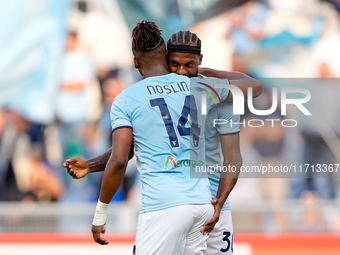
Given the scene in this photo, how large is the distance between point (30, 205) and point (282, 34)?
18.5 feet

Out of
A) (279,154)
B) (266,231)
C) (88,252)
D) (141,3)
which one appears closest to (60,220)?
(88,252)

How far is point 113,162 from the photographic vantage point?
9.48 ft

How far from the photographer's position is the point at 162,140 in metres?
2.93

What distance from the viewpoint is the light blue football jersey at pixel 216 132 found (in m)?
3.41

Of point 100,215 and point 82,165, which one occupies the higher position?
point 82,165

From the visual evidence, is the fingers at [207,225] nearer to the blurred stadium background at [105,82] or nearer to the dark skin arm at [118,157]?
the dark skin arm at [118,157]

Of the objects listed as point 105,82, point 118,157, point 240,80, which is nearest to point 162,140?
point 118,157

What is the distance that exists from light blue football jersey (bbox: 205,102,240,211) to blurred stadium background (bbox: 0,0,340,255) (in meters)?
4.32

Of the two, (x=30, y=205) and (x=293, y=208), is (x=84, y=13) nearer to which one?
(x=30, y=205)

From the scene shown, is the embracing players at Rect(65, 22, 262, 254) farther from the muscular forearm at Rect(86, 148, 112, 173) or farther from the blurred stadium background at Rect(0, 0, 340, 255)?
the blurred stadium background at Rect(0, 0, 340, 255)

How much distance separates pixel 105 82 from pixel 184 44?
622 centimetres

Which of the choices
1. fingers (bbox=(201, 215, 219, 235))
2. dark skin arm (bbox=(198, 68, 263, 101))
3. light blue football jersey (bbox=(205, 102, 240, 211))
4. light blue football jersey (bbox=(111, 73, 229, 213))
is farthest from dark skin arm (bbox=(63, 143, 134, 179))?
dark skin arm (bbox=(198, 68, 263, 101))

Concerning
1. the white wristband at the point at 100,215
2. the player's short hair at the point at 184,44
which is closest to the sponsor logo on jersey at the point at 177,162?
the white wristband at the point at 100,215

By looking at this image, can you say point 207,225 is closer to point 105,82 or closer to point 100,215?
point 100,215
